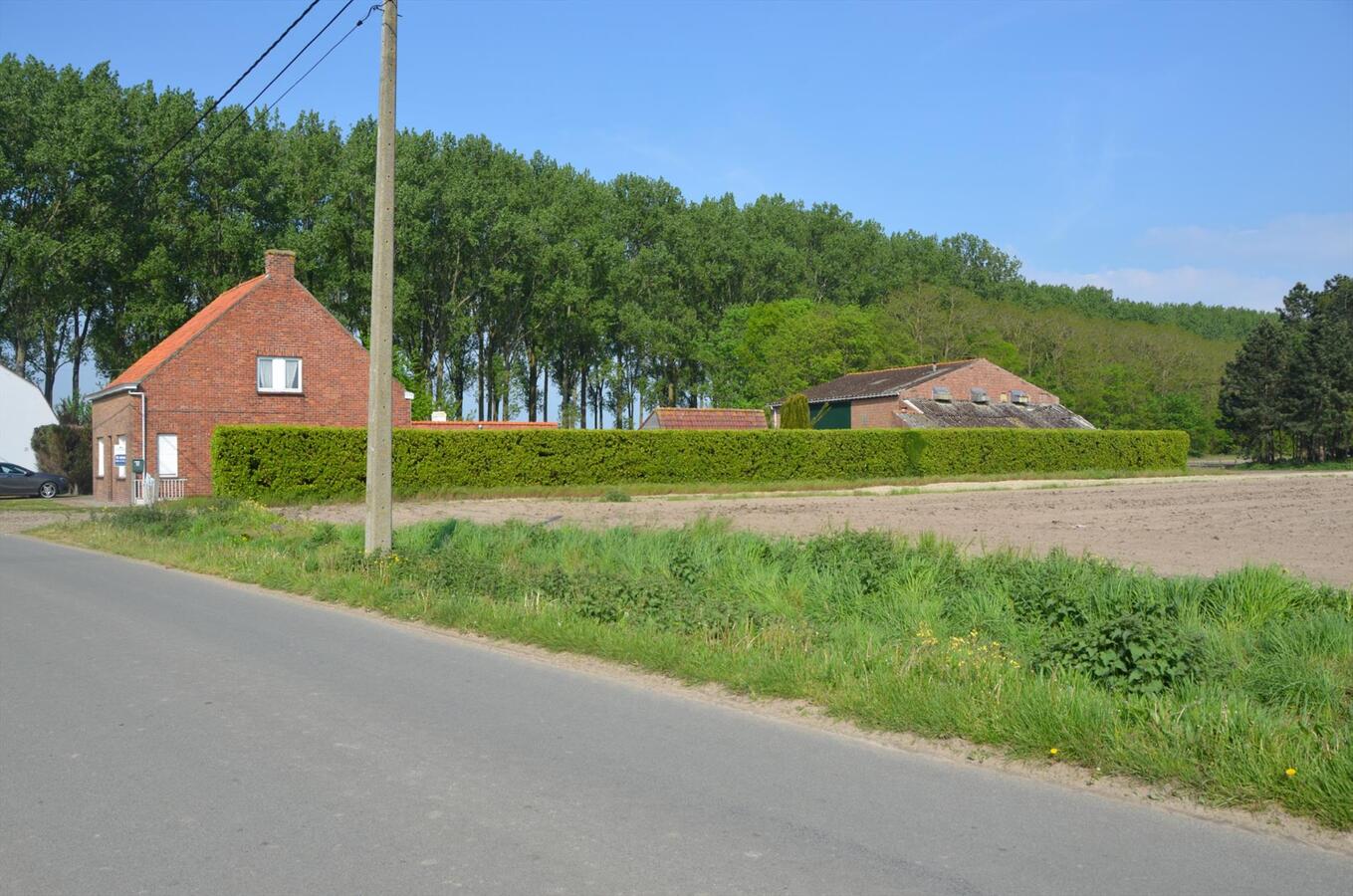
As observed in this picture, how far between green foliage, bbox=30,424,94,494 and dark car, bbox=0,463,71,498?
14.0 ft

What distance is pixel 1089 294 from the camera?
387ft

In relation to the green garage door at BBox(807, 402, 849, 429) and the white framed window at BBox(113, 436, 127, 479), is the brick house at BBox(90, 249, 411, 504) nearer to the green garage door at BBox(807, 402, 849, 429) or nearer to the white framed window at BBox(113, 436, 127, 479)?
the white framed window at BBox(113, 436, 127, 479)

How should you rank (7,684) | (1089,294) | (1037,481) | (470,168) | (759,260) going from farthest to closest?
(1089,294)
(759,260)
(470,168)
(1037,481)
(7,684)

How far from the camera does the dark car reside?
1609 inches

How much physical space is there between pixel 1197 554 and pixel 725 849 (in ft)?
50.2

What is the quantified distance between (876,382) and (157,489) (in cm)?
4338

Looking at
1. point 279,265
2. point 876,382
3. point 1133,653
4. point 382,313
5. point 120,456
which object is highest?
point 279,265

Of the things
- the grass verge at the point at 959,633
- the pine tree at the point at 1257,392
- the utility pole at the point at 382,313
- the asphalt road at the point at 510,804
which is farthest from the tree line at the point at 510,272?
the asphalt road at the point at 510,804

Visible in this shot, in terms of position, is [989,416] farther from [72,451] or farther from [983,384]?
[72,451]

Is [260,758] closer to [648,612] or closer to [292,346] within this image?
[648,612]

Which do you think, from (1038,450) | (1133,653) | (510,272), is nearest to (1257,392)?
(1038,450)

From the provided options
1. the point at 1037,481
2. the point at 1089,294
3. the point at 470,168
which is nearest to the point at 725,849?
the point at 1037,481

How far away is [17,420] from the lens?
4862cm

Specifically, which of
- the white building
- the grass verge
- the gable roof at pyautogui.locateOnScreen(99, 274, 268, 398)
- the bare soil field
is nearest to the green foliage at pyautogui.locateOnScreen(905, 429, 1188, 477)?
the bare soil field
